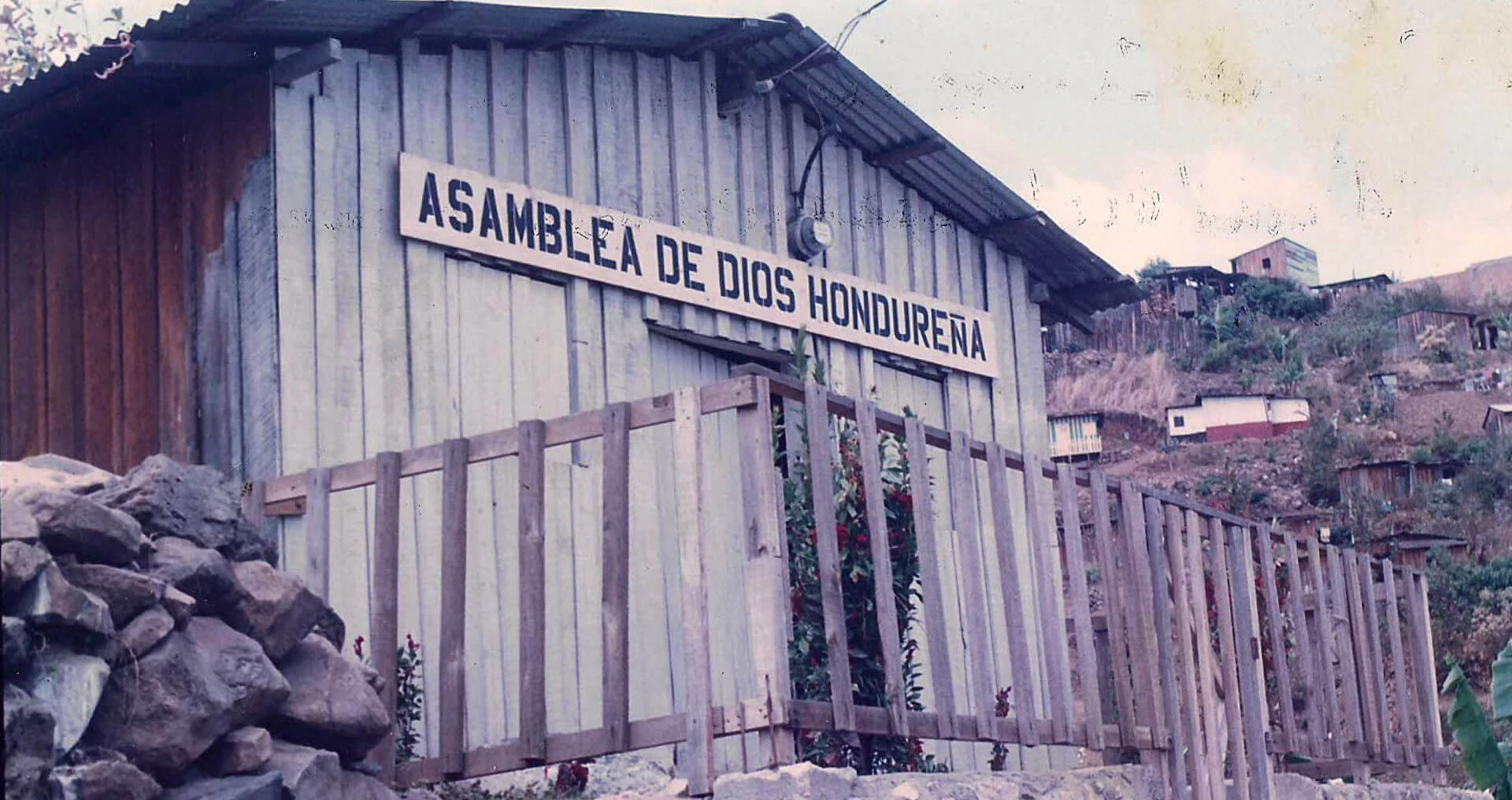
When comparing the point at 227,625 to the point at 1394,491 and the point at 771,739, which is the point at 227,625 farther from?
the point at 1394,491

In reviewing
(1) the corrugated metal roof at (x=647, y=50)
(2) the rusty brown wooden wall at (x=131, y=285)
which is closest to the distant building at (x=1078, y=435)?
(1) the corrugated metal roof at (x=647, y=50)

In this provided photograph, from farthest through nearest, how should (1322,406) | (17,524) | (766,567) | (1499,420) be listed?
1. (1322,406)
2. (1499,420)
3. (766,567)
4. (17,524)

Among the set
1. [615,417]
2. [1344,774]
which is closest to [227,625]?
[615,417]

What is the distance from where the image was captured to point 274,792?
234 inches

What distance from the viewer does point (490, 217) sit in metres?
9.95

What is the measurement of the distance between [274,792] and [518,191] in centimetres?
479

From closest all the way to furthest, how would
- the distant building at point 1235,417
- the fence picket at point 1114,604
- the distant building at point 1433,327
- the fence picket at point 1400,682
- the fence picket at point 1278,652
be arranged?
the fence picket at point 1114,604 < the fence picket at point 1278,652 < the fence picket at point 1400,682 < the distant building at point 1235,417 < the distant building at point 1433,327

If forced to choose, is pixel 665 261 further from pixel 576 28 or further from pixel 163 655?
pixel 163 655

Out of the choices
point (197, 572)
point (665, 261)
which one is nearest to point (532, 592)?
point (197, 572)

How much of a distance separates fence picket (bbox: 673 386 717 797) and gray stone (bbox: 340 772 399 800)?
1.05 metres

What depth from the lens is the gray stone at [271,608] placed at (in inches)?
249

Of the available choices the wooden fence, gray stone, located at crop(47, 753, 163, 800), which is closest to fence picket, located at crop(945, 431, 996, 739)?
the wooden fence

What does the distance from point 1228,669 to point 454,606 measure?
5103 mm

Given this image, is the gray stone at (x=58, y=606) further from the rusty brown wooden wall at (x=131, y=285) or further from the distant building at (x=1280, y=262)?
the distant building at (x=1280, y=262)
